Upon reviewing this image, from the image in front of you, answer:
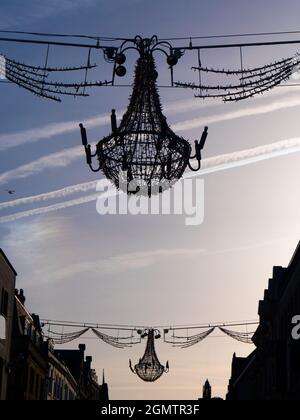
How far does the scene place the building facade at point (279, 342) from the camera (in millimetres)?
45656

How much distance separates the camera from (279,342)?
48.2 m

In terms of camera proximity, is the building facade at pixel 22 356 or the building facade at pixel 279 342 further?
the building facade at pixel 279 342

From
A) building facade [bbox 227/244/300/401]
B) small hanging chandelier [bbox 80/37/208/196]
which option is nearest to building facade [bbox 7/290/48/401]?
building facade [bbox 227/244/300/401]

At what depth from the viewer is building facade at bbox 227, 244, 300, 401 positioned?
45.7 meters

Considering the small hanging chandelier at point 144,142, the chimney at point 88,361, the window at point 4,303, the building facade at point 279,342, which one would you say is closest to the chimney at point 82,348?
the chimney at point 88,361

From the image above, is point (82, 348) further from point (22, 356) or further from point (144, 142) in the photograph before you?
point (144, 142)

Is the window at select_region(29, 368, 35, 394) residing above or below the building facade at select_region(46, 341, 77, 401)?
below

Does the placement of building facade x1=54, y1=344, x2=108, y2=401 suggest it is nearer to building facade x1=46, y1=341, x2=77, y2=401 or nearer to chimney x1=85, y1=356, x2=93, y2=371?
chimney x1=85, y1=356, x2=93, y2=371

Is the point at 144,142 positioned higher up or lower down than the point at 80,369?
lower down

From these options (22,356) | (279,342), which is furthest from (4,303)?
(279,342)

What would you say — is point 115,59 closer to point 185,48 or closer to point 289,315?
point 185,48

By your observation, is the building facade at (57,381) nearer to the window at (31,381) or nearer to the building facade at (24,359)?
the building facade at (24,359)

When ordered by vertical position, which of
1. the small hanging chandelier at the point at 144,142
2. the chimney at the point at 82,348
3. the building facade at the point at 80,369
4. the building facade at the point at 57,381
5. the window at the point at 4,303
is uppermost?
the chimney at the point at 82,348
